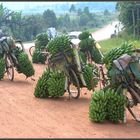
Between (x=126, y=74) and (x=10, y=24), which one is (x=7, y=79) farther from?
(x=10, y=24)

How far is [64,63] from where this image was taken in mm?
11891

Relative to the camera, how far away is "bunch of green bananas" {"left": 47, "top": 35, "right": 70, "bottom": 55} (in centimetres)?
1182

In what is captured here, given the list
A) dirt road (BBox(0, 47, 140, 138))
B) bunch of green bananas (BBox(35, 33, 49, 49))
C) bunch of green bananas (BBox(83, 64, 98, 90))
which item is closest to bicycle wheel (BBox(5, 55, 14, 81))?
dirt road (BBox(0, 47, 140, 138))

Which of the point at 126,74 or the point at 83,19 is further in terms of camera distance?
the point at 83,19

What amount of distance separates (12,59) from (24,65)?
49 centimetres

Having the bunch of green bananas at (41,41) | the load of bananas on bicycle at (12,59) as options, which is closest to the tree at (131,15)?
the bunch of green bananas at (41,41)

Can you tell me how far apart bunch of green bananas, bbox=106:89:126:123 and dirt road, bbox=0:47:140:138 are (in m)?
0.17

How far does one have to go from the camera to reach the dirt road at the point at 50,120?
8742 mm

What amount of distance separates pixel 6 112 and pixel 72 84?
89.2 inches

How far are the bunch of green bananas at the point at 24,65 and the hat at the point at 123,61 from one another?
203 inches

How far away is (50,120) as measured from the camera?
9742 mm

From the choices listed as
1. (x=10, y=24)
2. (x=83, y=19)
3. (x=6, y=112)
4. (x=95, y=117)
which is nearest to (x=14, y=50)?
(x=6, y=112)

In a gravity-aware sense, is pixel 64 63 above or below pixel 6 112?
above

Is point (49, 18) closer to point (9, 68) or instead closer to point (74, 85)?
point (9, 68)
